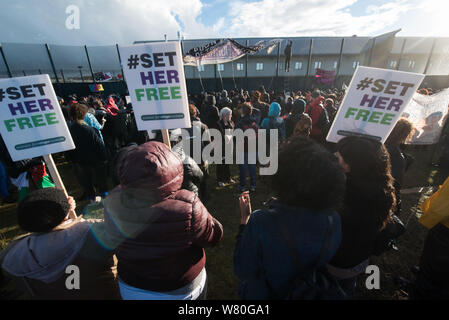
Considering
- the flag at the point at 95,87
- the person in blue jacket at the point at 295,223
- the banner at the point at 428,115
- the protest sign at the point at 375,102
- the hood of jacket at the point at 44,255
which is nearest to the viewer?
the person in blue jacket at the point at 295,223

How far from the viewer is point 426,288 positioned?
2.17m

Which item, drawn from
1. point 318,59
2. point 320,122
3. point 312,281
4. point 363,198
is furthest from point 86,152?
point 318,59

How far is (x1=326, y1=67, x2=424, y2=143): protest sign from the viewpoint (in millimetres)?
2035

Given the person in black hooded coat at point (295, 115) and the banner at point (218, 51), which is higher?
the banner at point (218, 51)

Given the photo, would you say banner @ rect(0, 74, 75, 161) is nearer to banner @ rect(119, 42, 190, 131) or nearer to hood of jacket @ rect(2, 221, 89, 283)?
banner @ rect(119, 42, 190, 131)

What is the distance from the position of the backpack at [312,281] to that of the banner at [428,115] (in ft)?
21.0

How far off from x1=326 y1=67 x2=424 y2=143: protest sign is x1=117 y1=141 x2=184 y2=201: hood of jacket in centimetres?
192

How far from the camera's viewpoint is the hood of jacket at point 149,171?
3.97 feet

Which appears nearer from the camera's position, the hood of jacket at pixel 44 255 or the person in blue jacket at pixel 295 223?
the person in blue jacket at pixel 295 223

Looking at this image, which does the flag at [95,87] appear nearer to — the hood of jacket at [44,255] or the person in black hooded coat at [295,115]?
the person in black hooded coat at [295,115]

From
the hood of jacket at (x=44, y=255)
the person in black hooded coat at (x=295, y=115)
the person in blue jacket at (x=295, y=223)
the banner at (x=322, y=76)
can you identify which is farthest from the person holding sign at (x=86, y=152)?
the banner at (x=322, y=76)

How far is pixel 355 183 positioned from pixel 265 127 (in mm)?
3312

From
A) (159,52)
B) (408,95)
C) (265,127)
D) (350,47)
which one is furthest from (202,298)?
(350,47)

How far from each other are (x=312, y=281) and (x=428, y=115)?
282 inches
